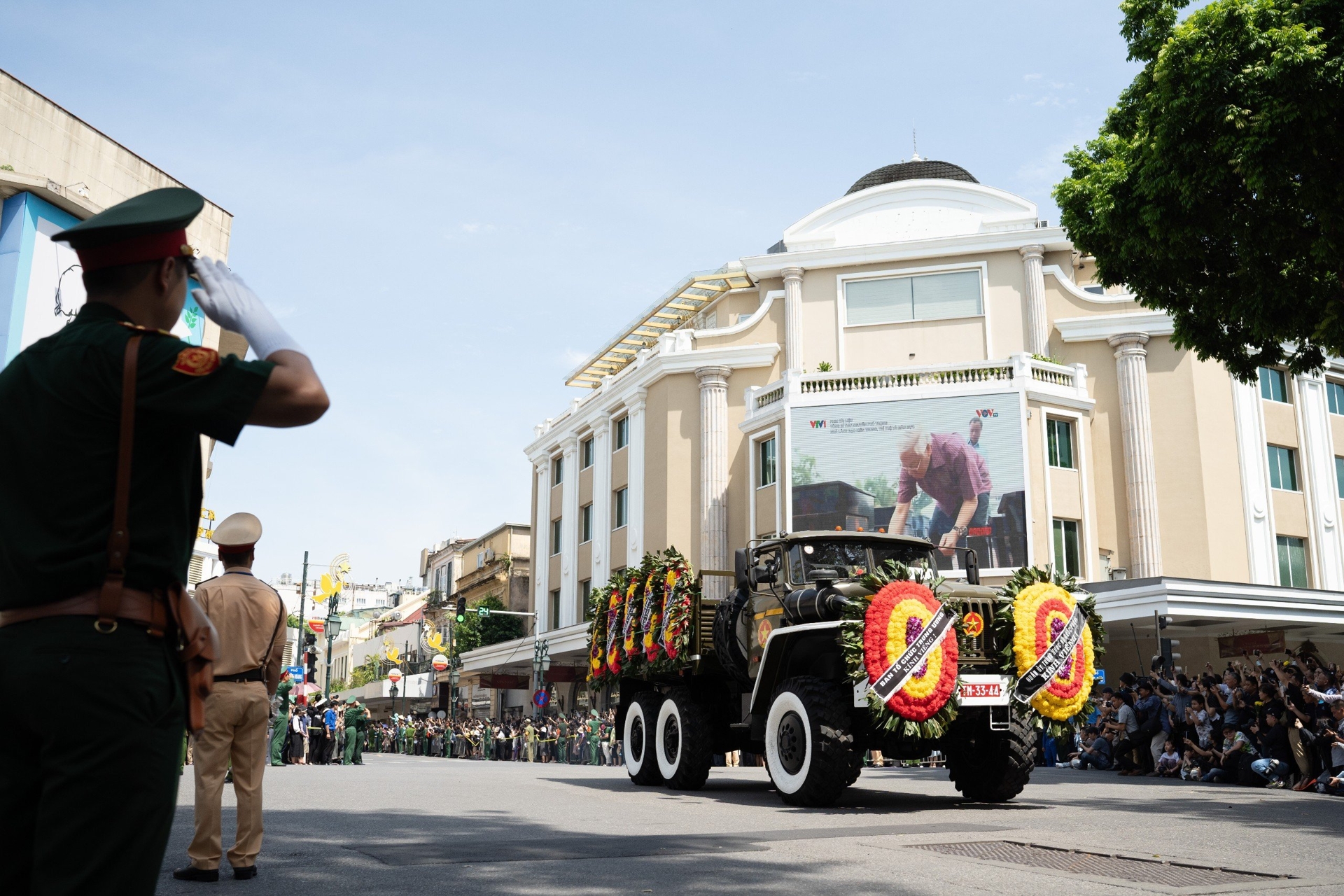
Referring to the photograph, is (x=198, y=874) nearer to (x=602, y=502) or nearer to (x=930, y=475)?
(x=930, y=475)

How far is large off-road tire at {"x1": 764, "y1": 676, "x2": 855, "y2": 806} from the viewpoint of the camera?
1159 centimetres

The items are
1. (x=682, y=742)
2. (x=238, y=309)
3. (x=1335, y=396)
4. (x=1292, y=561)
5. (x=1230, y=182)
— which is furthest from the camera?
(x=1335, y=396)

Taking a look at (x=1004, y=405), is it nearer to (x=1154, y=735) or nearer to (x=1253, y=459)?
(x=1253, y=459)

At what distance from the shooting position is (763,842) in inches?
338

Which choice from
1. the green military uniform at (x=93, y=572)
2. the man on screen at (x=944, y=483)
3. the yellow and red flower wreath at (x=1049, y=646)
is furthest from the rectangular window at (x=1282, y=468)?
the green military uniform at (x=93, y=572)

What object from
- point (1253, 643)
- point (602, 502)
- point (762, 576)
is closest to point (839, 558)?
point (762, 576)

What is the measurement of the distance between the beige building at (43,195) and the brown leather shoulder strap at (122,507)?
2095 centimetres

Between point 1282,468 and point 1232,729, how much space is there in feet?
78.6

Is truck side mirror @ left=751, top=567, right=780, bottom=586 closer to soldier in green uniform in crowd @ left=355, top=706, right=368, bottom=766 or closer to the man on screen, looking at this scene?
soldier in green uniform in crowd @ left=355, top=706, right=368, bottom=766

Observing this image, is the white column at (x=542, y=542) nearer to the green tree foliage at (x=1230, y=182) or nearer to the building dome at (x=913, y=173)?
the building dome at (x=913, y=173)

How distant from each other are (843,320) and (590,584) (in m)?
15.0

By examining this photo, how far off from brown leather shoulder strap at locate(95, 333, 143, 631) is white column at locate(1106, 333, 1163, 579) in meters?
37.1

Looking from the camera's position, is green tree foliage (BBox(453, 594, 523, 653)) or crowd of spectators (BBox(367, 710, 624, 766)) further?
green tree foliage (BBox(453, 594, 523, 653))

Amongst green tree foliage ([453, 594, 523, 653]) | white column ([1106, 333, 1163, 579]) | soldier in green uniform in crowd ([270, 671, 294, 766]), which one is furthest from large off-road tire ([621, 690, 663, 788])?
green tree foliage ([453, 594, 523, 653])
